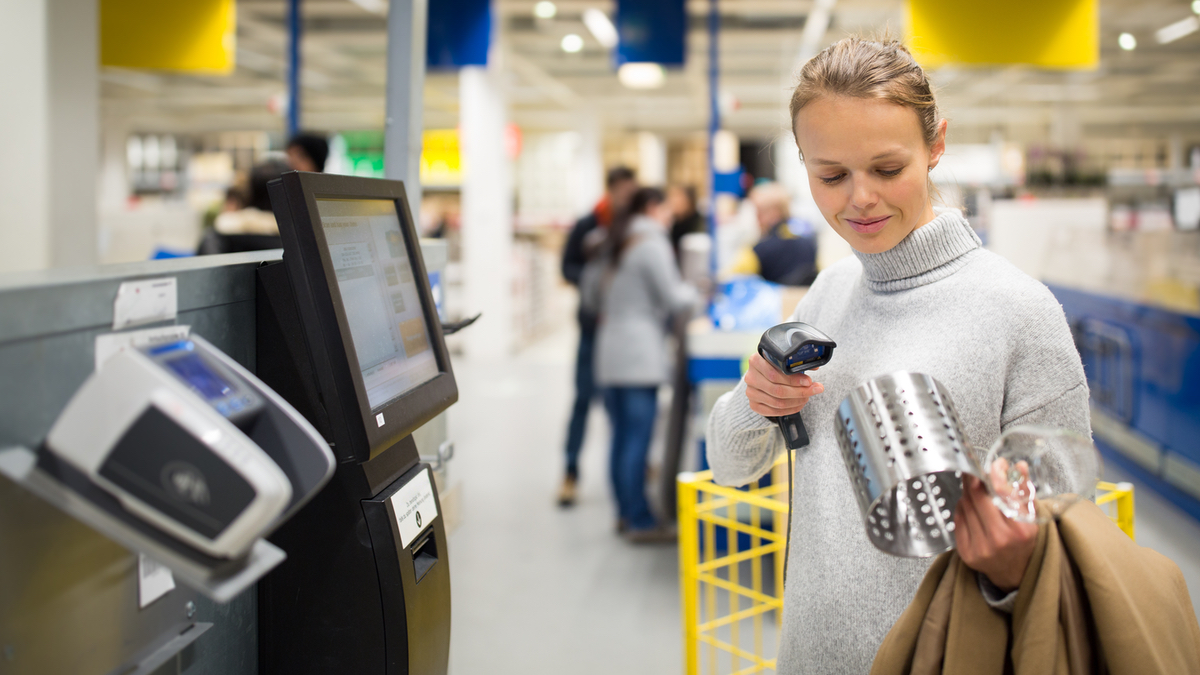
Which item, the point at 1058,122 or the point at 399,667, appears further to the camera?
the point at 1058,122

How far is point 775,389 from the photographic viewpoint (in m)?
1.09

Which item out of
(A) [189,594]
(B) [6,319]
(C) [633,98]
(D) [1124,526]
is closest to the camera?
(B) [6,319]

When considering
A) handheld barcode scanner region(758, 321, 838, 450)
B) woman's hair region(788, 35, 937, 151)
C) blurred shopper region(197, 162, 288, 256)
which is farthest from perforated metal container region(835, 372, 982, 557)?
blurred shopper region(197, 162, 288, 256)

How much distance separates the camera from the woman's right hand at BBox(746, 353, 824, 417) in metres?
1.07

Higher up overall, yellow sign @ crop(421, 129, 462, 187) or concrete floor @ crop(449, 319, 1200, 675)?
yellow sign @ crop(421, 129, 462, 187)

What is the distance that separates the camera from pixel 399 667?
111 centimetres

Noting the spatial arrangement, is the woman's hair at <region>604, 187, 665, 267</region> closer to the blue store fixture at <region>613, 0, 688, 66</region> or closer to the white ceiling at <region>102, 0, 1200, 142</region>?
the blue store fixture at <region>613, 0, 688, 66</region>

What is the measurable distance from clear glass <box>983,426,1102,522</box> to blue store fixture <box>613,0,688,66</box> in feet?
19.1

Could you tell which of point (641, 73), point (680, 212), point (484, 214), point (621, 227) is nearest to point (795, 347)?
point (621, 227)

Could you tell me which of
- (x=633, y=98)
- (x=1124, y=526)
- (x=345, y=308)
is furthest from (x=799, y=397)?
(x=633, y=98)

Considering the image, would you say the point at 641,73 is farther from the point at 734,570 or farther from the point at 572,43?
the point at 734,570

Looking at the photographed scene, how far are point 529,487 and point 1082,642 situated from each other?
4.13 meters

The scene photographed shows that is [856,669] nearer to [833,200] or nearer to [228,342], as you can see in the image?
[833,200]

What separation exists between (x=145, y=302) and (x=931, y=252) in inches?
36.3
